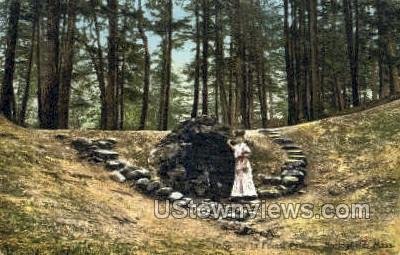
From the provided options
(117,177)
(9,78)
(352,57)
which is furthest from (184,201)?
(352,57)

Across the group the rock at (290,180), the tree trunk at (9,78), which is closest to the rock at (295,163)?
the rock at (290,180)

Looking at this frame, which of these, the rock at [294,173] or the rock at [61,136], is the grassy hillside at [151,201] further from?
the rock at [294,173]

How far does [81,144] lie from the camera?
20.2 meters

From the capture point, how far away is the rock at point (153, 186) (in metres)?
18.5

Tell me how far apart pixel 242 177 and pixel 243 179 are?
0.08 meters

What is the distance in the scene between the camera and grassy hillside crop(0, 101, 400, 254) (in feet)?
40.2

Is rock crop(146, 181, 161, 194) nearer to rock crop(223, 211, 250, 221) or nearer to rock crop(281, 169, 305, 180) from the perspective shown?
rock crop(223, 211, 250, 221)

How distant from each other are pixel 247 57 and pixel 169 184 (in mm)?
18528

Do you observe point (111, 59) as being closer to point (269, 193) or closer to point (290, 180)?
point (290, 180)

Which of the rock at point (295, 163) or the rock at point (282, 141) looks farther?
the rock at point (282, 141)

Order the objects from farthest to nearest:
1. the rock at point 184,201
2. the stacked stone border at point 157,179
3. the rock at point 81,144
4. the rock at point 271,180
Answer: the rock at point 81,144, the rock at point 271,180, the stacked stone border at point 157,179, the rock at point 184,201

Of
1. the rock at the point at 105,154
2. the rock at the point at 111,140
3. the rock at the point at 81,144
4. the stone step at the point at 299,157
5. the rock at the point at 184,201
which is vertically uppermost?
the rock at the point at 111,140

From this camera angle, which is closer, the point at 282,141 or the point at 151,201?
the point at 151,201

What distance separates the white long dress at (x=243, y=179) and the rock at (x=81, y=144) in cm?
540
